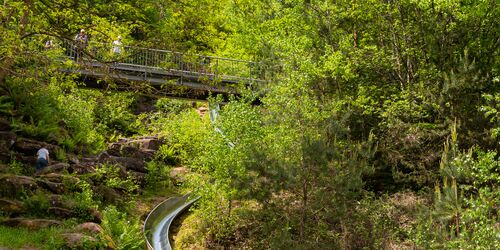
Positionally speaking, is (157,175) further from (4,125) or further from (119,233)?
(119,233)

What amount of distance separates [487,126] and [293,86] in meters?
7.17

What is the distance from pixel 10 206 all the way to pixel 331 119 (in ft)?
33.5

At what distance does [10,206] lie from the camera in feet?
45.8

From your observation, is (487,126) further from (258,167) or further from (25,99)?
(25,99)

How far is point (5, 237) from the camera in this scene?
12.1 metres

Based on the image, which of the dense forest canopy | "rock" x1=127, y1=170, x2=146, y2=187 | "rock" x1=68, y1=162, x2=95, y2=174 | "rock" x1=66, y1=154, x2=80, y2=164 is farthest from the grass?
"rock" x1=127, y1=170, x2=146, y2=187

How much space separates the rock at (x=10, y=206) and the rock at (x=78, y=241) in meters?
2.13

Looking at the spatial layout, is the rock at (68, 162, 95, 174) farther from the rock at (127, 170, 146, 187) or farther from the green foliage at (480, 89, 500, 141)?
the green foliage at (480, 89, 500, 141)

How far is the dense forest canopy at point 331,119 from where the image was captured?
41.2 ft

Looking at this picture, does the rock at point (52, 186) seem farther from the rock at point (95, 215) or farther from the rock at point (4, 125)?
the rock at point (4, 125)

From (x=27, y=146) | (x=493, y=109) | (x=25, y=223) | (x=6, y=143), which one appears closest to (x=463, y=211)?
(x=493, y=109)

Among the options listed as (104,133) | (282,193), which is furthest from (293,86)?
(104,133)

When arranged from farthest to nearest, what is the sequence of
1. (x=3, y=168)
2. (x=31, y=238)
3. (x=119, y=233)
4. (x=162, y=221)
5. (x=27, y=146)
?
(x=162, y=221) < (x=27, y=146) < (x=3, y=168) < (x=119, y=233) < (x=31, y=238)

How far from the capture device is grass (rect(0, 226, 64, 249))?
39.4 ft
